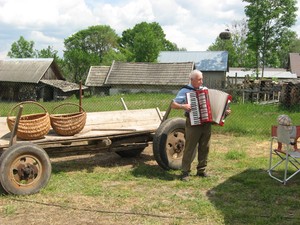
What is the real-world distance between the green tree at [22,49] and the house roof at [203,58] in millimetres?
34823

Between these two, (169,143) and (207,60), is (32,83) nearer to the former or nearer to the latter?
(207,60)

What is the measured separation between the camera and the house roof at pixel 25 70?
41656 millimetres

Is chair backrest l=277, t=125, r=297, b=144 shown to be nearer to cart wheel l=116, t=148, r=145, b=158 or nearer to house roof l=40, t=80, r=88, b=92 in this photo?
cart wheel l=116, t=148, r=145, b=158

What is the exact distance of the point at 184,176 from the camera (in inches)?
237

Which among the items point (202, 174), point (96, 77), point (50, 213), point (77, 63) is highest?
point (77, 63)

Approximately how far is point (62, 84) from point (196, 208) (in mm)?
38341

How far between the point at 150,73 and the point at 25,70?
1401cm

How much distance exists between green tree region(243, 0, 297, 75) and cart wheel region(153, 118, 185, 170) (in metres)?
28.8

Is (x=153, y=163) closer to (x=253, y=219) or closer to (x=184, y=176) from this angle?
(x=184, y=176)

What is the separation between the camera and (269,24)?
33625 mm

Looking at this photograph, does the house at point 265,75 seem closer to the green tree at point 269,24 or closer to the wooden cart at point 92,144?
the green tree at point 269,24

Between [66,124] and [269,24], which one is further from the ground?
[269,24]

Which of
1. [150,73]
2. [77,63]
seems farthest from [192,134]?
[77,63]

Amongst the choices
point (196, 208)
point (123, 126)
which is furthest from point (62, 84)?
point (196, 208)
